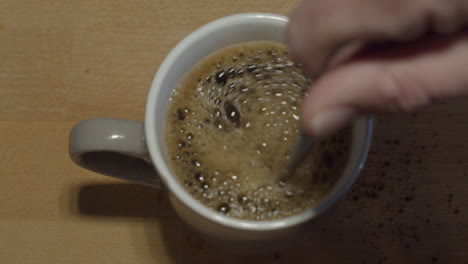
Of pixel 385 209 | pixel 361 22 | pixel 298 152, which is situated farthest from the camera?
pixel 385 209

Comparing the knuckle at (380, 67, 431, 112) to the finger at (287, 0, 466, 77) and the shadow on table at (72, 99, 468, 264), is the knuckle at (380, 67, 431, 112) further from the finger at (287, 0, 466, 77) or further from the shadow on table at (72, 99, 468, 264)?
the shadow on table at (72, 99, 468, 264)

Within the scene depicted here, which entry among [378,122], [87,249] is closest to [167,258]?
[87,249]

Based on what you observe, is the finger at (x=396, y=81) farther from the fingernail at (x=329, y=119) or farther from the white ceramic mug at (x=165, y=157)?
the white ceramic mug at (x=165, y=157)

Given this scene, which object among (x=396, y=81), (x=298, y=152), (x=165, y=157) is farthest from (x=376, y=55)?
(x=165, y=157)

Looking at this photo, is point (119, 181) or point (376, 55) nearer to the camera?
point (376, 55)

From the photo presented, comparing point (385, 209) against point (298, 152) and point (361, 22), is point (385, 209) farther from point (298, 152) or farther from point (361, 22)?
point (361, 22)

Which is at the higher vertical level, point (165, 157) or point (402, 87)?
point (402, 87)

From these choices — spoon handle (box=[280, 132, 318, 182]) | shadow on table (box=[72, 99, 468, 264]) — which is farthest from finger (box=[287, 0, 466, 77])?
shadow on table (box=[72, 99, 468, 264])
